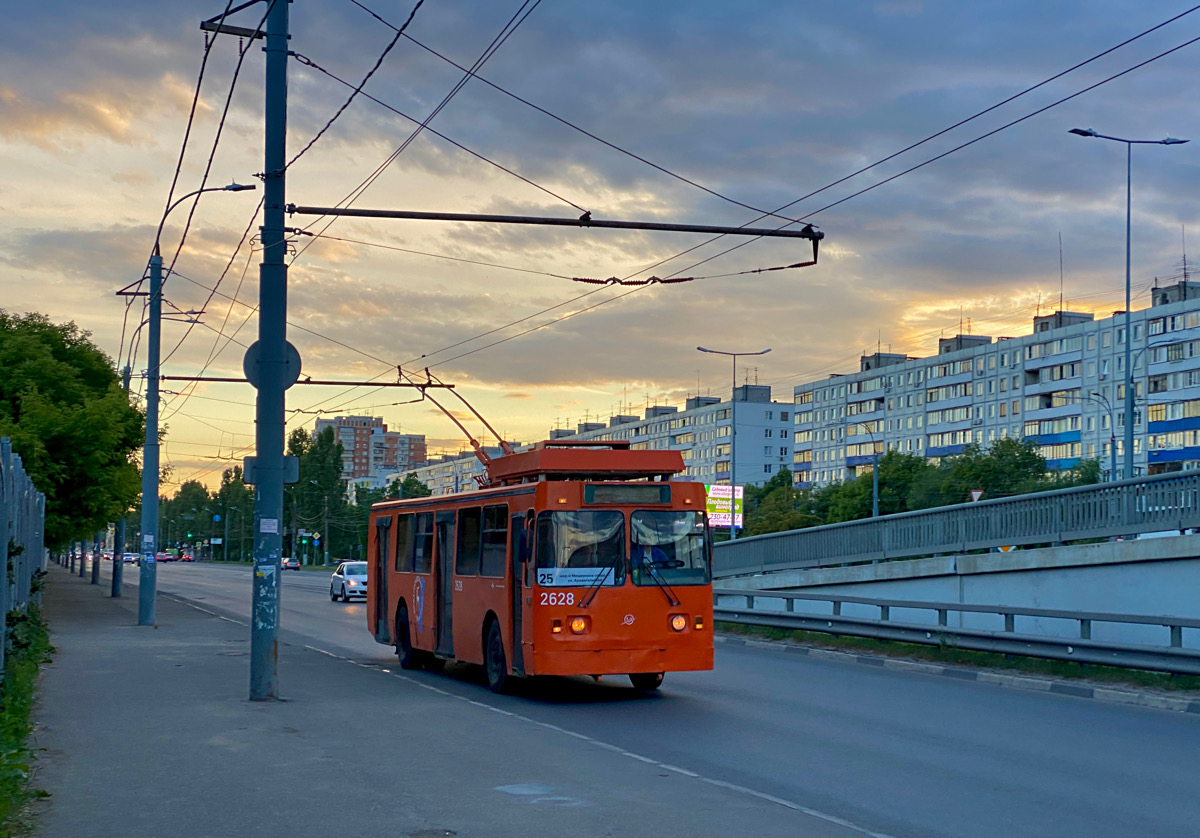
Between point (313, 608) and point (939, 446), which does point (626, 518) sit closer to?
point (313, 608)

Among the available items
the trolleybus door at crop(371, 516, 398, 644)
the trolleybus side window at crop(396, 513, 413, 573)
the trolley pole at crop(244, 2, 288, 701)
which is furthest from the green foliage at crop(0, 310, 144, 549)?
the trolley pole at crop(244, 2, 288, 701)

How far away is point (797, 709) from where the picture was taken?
1455cm

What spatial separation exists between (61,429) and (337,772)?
22446 mm

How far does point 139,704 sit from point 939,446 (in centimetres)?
12373

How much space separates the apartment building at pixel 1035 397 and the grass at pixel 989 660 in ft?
219

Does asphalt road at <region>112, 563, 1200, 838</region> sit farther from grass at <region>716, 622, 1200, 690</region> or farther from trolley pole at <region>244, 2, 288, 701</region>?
trolley pole at <region>244, 2, 288, 701</region>

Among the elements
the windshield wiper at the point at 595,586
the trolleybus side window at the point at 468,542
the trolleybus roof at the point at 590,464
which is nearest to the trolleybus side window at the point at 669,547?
the windshield wiper at the point at 595,586

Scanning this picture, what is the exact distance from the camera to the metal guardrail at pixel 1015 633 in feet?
52.0

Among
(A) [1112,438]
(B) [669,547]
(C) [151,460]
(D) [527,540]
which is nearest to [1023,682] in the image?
(B) [669,547]

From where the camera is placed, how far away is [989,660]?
1923 cm

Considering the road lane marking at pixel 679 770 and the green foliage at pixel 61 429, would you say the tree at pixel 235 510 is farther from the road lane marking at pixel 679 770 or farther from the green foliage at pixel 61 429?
the road lane marking at pixel 679 770

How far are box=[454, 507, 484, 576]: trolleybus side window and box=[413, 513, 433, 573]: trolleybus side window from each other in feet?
4.45

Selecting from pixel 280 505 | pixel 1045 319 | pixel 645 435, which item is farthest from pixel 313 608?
pixel 645 435

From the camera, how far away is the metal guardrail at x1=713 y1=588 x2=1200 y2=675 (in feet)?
52.0
